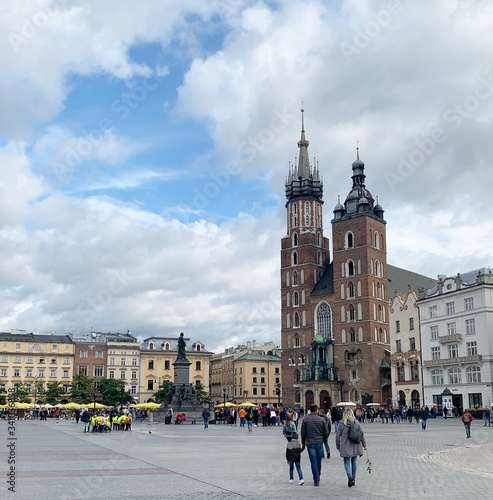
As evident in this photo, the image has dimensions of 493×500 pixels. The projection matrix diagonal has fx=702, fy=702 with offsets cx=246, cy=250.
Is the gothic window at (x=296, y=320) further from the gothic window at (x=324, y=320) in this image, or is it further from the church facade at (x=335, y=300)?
the gothic window at (x=324, y=320)

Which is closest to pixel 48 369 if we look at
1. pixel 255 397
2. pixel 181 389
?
pixel 255 397

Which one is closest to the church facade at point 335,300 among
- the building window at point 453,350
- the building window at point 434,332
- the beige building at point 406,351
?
the beige building at point 406,351

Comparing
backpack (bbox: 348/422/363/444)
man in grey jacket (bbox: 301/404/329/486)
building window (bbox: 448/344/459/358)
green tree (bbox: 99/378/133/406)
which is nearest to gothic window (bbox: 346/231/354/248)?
building window (bbox: 448/344/459/358)

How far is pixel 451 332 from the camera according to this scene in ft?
232

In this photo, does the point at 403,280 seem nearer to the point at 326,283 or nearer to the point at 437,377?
the point at 326,283

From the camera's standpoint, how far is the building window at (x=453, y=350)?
6994 cm

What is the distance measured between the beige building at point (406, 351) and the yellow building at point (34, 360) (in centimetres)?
5969

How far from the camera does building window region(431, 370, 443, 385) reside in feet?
238

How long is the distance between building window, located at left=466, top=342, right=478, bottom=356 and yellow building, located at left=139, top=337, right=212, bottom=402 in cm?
6675

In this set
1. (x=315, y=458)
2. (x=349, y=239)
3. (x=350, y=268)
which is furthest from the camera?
(x=349, y=239)

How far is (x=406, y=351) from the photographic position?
263ft

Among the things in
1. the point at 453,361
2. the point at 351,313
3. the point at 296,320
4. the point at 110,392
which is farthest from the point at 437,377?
the point at 110,392

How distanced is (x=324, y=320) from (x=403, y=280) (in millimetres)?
16915

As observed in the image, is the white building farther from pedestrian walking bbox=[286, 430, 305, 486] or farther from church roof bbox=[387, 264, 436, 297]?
pedestrian walking bbox=[286, 430, 305, 486]
